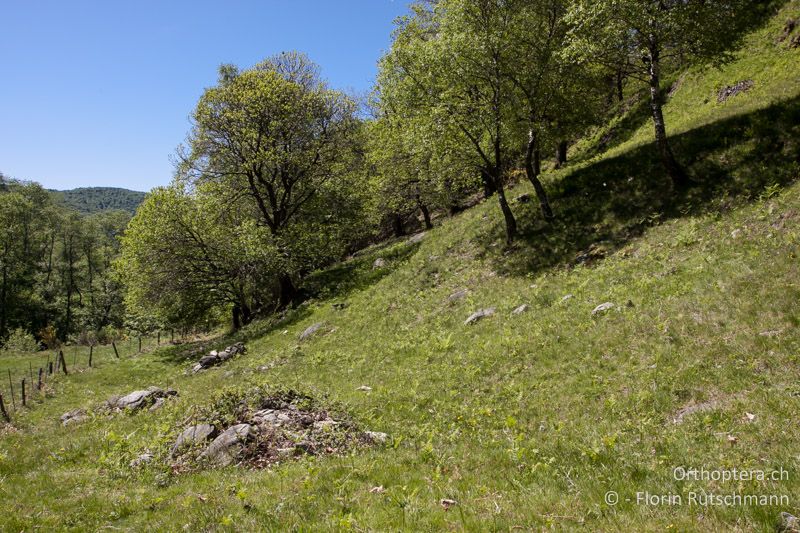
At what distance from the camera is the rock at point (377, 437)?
11227mm

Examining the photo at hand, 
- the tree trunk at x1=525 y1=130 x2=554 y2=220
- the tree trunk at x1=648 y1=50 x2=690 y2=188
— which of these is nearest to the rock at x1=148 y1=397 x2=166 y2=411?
the tree trunk at x1=525 y1=130 x2=554 y2=220

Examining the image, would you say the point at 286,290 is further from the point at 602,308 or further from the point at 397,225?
the point at 602,308

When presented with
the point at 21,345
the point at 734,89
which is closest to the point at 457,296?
the point at 734,89

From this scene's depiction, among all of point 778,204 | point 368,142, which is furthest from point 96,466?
point 368,142

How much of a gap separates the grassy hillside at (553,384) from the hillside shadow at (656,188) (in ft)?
0.35

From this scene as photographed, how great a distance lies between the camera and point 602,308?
14.8 meters

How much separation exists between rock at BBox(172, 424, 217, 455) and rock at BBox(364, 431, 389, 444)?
4.30 meters

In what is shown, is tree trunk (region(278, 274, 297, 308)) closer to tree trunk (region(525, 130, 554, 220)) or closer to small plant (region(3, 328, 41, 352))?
tree trunk (region(525, 130, 554, 220))

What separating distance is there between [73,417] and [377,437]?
609 inches

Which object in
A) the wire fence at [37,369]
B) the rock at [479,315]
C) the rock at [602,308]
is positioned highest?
the wire fence at [37,369]

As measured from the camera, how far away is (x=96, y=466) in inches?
476

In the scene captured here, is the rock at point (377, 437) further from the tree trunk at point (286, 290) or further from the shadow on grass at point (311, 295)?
the tree trunk at point (286, 290)

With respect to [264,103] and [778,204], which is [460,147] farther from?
[264,103]

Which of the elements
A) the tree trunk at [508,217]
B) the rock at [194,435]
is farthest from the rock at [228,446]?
the tree trunk at [508,217]
